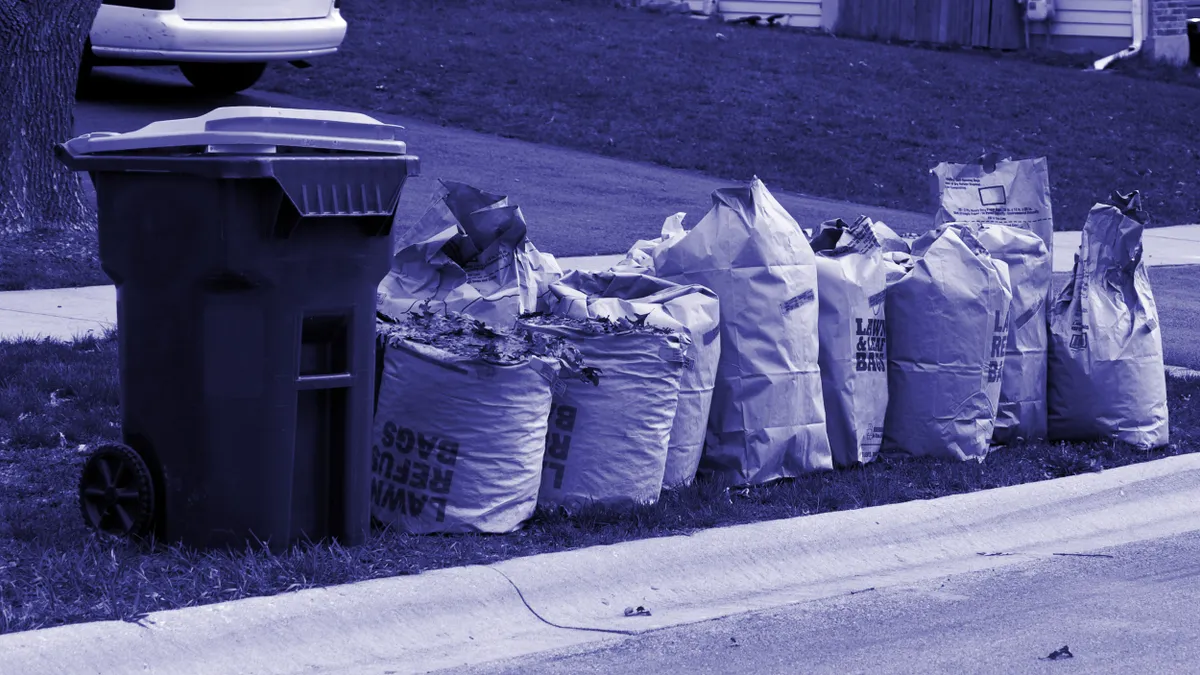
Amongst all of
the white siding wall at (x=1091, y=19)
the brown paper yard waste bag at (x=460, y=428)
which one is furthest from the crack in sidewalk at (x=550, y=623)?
the white siding wall at (x=1091, y=19)

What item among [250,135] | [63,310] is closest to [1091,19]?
[63,310]

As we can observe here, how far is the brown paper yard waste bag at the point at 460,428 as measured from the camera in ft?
15.0

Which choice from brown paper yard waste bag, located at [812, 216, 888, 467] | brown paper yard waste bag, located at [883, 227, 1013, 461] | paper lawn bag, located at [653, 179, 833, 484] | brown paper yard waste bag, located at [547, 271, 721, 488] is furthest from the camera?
brown paper yard waste bag, located at [883, 227, 1013, 461]

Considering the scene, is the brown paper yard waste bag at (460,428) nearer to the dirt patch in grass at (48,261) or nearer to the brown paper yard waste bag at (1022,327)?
the brown paper yard waste bag at (1022,327)

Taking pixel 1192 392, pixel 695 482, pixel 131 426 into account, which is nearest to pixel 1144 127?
pixel 1192 392

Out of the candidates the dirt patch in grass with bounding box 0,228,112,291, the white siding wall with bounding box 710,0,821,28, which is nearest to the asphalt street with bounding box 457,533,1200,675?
the dirt patch in grass with bounding box 0,228,112,291

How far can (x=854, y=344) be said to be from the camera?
5.58m

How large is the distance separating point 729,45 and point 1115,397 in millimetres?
13978

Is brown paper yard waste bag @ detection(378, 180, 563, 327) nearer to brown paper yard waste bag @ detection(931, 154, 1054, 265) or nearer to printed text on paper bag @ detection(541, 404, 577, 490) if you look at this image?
printed text on paper bag @ detection(541, 404, 577, 490)

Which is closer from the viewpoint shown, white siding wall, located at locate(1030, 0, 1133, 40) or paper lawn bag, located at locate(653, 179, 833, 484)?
paper lawn bag, located at locate(653, 179, 833, 484)

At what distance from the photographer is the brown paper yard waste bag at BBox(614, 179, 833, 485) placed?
5.31m

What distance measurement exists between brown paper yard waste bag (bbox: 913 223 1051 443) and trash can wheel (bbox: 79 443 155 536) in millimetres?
3011

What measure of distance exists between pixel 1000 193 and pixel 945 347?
0.97 meters

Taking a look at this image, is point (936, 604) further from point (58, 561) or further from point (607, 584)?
point (58, 561)
